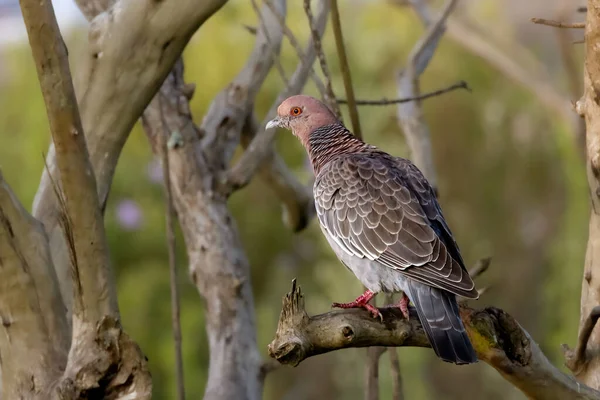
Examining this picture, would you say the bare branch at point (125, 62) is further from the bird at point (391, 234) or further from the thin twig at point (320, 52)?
the bird at point (391, 234)

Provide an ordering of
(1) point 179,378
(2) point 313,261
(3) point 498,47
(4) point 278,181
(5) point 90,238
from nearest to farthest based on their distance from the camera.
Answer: (5) point 90,238 → (1) point 179,378 → (4) point 278,181 → (3) point 498,47 → (2) point 313,261

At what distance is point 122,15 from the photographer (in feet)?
7.57

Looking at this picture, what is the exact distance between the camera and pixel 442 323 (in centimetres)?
205

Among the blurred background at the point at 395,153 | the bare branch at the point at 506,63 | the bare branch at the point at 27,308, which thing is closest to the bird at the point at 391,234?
the bare branch at the point at 27,308

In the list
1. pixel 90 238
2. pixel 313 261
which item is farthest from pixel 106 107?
pixel 313 261

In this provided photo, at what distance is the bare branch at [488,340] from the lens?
188 cm

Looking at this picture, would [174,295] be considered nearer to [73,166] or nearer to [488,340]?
[73,166]

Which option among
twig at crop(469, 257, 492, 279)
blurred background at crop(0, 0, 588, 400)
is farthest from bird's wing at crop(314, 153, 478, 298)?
blurred background at crop(0, 0, 588, 400)

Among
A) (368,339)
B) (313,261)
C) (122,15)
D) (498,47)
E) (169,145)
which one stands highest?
(498,47)

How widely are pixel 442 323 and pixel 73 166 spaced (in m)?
1.01

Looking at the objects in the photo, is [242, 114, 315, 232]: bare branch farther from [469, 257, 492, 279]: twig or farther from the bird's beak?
[469, 257, 492, 279]: twig

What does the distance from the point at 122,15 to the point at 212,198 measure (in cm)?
112

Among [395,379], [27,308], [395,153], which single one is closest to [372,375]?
[395,379]

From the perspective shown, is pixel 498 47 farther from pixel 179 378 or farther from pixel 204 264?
pixel 179 378
